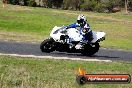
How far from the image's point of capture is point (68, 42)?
1945 centimetres

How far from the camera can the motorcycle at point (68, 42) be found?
19094 millimetres

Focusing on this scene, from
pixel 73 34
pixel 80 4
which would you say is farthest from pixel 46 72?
pixel 80 4

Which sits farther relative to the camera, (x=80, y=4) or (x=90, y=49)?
(x=80, y=4)

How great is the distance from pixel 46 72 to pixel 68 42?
23.2 ft

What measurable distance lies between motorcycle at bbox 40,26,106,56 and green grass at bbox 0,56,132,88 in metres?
2.79

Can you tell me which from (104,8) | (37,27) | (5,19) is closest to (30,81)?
(37,27)

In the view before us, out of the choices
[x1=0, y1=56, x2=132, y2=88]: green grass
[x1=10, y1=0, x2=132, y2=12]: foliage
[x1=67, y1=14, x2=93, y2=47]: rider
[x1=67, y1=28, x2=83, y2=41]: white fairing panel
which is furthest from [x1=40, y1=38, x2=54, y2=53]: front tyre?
[x1=10, y1=0, x2=132, y2=12]: foliage

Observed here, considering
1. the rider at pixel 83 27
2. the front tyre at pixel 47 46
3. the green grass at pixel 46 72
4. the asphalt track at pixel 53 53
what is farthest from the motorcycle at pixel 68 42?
the green grass at pixel 46 72

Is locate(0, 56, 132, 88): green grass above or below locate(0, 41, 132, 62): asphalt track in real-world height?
above

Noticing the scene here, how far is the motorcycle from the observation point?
62.6 feet

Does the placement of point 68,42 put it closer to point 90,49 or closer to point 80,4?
point 90,49

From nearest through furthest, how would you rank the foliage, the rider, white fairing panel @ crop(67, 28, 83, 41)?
1. the rider
2. white fairing panel @ crop(67, 28, 83, 41)
3. the foliage

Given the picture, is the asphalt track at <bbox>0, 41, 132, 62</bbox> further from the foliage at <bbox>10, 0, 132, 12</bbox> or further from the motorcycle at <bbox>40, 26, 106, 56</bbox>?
the foliage at <bbox>10, 0, 132, 12</bbox>

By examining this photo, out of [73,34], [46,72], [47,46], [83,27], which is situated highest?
[83,27]
